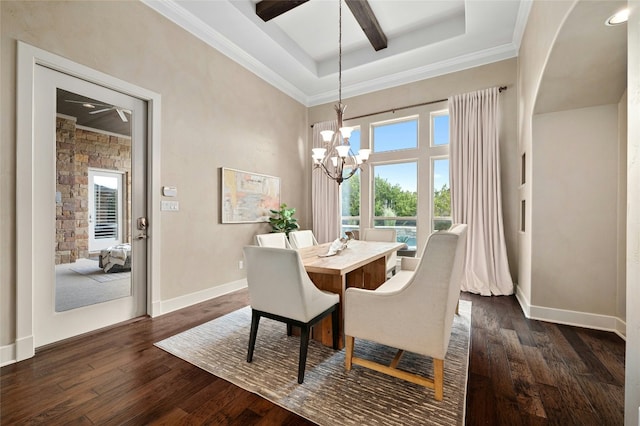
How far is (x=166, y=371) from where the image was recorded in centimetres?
186

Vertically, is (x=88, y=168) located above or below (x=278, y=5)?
below

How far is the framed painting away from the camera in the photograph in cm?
372

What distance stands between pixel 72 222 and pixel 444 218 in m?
4.60

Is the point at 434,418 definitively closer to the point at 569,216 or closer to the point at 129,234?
the point at 569,216

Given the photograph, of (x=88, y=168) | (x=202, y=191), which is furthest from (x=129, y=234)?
(x=202, y=191)

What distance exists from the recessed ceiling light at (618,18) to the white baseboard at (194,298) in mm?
4383

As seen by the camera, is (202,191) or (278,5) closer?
(278,5)

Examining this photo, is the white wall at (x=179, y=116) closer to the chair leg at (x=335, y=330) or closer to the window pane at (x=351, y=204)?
the window pane at (x=351, y=204)

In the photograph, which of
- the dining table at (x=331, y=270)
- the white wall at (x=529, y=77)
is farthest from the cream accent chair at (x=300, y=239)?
the white wall at (x=529, y=77)

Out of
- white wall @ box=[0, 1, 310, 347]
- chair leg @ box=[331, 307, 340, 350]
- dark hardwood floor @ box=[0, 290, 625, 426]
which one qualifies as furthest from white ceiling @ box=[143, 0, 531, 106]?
chair leg @ box=[331, 307, 340, 350]

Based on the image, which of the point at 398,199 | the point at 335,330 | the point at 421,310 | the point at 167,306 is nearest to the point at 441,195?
the point at 398,199

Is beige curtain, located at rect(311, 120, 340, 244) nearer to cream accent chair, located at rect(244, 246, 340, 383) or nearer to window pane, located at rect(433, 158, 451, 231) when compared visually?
window pane, located at rect(433, 158, 451, 231)

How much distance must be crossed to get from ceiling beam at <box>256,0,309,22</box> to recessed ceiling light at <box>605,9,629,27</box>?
270 centimetres

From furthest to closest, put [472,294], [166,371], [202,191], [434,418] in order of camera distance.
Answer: [472,294], [202,191], [166,371], [434,418]
